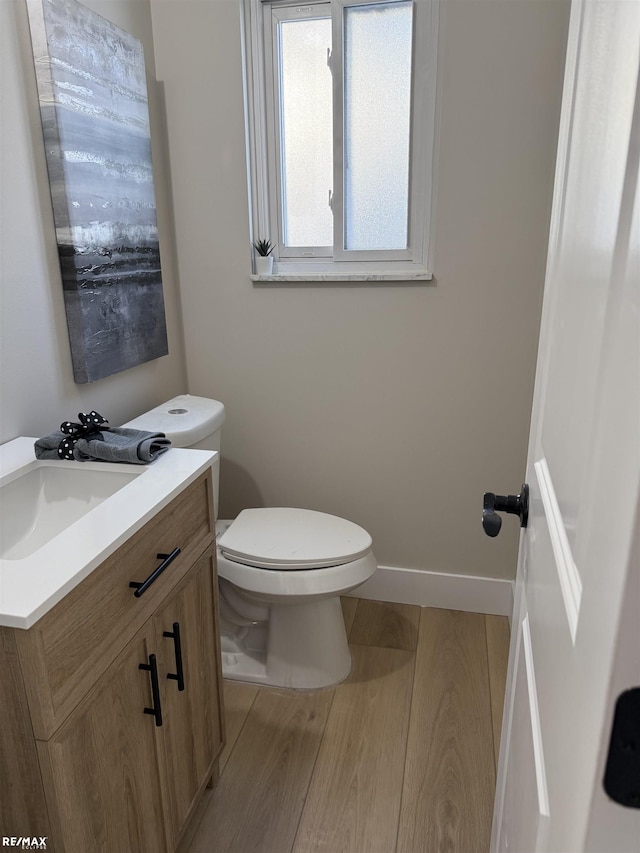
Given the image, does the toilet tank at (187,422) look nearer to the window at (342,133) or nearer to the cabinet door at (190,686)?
the cabinet door at (190,686)

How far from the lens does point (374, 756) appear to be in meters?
1.62

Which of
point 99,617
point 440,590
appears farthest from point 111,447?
point 440,590

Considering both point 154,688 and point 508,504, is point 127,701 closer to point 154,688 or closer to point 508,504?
point 154,688

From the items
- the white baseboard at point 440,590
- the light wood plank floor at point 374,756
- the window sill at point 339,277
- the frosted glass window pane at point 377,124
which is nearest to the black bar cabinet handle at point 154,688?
the light wood plank floor at point 374,756

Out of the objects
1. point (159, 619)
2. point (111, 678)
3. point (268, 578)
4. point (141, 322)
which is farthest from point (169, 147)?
point (111, 678)

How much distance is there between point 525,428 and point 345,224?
0.91m

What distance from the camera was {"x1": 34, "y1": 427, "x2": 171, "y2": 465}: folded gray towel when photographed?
4.04ft

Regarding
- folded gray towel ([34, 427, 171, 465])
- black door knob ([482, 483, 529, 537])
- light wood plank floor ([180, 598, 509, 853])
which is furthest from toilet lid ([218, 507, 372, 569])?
black door knob ([482, 483, 529, 537])

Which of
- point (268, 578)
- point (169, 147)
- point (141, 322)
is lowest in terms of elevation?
point (268, 578)

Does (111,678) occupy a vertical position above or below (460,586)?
above

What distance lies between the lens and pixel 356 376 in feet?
6.81

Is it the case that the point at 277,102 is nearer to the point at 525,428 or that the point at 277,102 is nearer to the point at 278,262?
the point at 278,262

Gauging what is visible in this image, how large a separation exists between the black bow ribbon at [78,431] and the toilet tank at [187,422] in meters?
0.32

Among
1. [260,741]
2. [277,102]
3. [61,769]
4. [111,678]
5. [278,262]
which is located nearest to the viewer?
[61,769]
